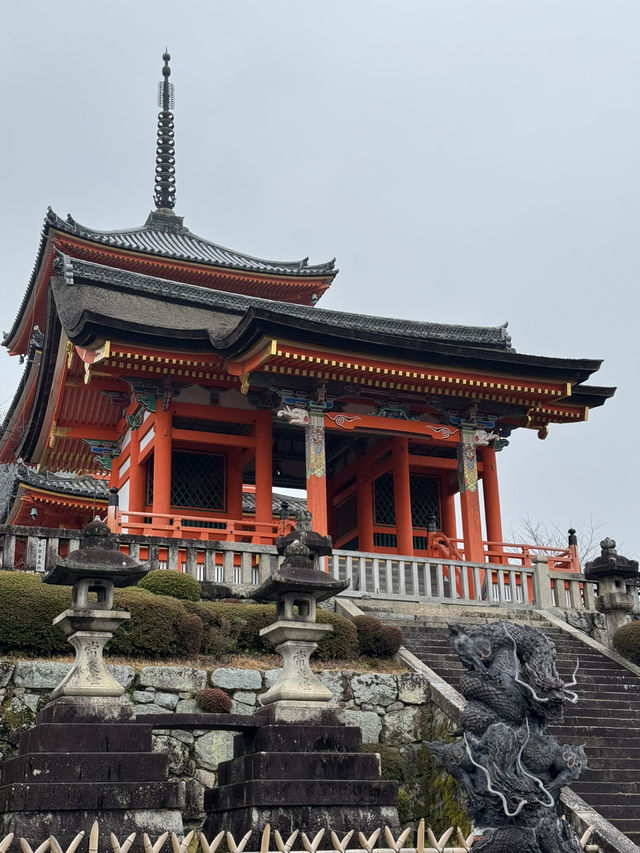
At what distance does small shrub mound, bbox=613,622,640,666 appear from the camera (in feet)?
49.2

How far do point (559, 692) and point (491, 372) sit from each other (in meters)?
12.3

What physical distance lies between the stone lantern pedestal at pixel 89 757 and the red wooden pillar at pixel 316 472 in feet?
27.9

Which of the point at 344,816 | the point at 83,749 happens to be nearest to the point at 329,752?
the point at 344,816

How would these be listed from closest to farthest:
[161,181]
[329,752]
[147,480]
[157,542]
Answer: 1. [329,752]
2. [157,542]
3. [147,480]
4. [161,181]

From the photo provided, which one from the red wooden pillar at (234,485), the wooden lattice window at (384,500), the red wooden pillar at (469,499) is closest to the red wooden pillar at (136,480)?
the red wooden pillar at (234,485)

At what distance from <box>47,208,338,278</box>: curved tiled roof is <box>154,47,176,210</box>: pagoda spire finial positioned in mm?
1444

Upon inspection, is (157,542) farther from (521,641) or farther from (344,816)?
(521,641)

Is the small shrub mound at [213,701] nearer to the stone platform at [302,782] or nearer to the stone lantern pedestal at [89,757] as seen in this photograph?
the stone platform at [302,782]

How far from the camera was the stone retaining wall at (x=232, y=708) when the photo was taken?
10914mm

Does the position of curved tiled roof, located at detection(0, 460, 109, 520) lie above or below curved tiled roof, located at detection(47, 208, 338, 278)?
below

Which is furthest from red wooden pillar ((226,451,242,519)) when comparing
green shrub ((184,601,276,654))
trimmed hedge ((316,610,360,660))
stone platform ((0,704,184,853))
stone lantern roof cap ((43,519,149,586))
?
stone platform ((0,704,184,853))

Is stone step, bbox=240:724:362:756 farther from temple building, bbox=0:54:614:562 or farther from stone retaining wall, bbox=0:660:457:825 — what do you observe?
temple building, bbox=0:54:614:562

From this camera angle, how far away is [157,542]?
48.4ft

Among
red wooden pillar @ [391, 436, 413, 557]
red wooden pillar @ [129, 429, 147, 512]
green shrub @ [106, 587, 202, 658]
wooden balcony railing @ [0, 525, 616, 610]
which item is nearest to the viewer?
green shrub @ [106, 587, 202, 658]
